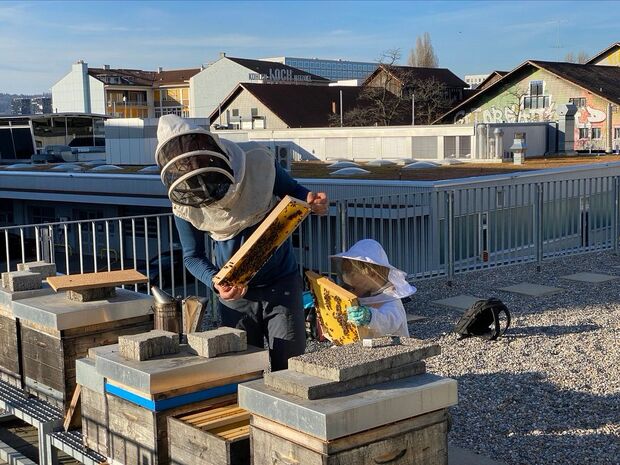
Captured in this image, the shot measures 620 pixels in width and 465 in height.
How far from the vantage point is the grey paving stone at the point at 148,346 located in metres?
3.74

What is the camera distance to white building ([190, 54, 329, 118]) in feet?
284

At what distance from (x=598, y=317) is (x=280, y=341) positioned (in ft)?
18.1

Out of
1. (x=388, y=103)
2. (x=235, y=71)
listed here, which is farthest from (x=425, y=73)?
(x=235, y=71)

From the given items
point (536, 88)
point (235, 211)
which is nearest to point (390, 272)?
point (235, 211)

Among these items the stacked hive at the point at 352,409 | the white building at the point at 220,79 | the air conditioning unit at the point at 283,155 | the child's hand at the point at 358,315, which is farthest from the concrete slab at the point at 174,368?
the white building at the point at 220,79

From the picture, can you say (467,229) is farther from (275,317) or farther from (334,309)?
(275,317)

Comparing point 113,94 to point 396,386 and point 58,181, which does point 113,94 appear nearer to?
point 58,181

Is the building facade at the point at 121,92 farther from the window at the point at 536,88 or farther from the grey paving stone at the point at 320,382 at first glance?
the grey paving stone at the point at 320,382

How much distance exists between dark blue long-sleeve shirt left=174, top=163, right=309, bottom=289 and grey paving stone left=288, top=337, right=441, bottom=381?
1.13m

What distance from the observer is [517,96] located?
5644 centimetres

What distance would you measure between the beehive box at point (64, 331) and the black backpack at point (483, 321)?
418cm

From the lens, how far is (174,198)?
4.25 m

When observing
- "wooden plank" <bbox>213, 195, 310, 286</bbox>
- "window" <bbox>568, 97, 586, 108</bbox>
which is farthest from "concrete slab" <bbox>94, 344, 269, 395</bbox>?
"window" <bbox>568, 97, 586, 108</bbox>

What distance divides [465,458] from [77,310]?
253 cm
